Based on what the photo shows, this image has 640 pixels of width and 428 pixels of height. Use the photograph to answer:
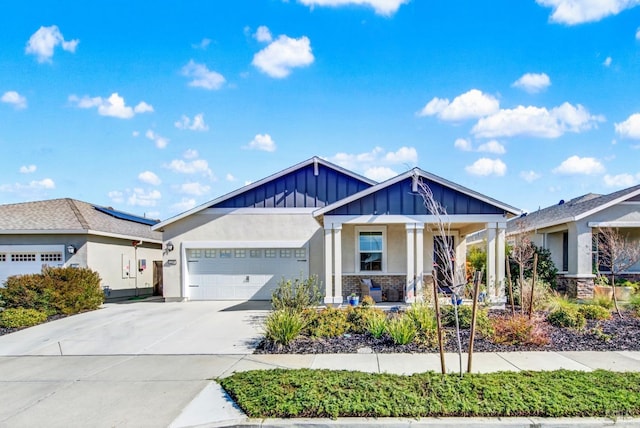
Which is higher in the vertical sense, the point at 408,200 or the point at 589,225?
the point at 408,200

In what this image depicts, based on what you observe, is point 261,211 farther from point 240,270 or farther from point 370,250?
point 370,250

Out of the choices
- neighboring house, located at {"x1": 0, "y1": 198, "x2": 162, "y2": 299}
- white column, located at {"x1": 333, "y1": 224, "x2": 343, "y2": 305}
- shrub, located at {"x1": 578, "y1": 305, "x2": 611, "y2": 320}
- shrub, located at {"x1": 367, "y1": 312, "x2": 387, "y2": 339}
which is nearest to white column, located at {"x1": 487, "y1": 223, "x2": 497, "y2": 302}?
shrub, located at {"x1": 578, "y1": 305, "x2": 611, "y2": 320}

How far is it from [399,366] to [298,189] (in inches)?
428

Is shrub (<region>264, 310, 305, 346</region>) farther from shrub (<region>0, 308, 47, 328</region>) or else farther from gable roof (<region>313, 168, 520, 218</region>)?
shrub (<region>0, 308, 47, 328</region>)

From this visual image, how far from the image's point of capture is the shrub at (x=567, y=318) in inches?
386

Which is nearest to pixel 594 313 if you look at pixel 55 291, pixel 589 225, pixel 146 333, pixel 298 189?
pixel 589 225

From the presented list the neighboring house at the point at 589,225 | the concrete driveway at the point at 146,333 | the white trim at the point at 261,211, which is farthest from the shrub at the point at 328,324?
the neighboring house at the point at 589,225

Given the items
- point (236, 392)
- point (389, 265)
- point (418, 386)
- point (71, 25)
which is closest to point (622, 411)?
point (418, 386)

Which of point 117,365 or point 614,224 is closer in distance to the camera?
point 117,365

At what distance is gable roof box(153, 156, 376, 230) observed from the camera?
17.1 m

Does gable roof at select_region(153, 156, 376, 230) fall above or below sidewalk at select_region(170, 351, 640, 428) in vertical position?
above

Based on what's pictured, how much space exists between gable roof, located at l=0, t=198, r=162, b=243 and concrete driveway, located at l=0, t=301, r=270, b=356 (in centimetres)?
448

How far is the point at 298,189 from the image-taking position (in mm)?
17328

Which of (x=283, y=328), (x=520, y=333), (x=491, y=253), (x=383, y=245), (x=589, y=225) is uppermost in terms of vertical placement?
(x=589, y=225)
